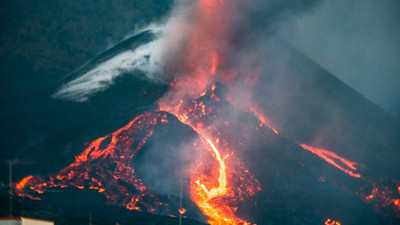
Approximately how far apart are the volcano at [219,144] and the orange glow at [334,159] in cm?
8

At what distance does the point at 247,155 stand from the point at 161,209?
192 inches

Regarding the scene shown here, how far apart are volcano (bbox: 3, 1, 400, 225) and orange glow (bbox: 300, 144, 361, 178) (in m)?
0.08

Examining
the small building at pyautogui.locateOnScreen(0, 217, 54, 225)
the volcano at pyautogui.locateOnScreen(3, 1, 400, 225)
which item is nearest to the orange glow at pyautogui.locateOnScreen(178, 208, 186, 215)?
the volcano at pyautogui.locateOnScreen(3, 1, 400, 225)

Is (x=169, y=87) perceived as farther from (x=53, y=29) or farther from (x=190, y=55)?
(x=53, y=29)

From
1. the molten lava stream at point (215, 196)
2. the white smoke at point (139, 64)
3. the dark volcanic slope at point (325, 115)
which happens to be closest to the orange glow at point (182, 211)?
the molten lava stream at point (215, 196)

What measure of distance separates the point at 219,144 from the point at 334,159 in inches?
221

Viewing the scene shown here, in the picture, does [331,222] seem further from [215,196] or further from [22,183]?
[22,183]

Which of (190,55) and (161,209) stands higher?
(190,55)

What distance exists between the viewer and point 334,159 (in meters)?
17.6

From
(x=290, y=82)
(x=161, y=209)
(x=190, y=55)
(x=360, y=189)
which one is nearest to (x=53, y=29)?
(x=190, y=55)

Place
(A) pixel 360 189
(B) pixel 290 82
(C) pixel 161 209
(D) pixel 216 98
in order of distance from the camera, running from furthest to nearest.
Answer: (B) pixel 290 82 < (D) pixel 216 98 < (A) pixel 360 189 < (C) pixel 161 209

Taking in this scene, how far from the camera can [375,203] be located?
15.1m

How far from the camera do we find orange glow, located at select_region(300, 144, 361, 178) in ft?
55.2

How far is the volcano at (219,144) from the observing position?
46.4 feet
